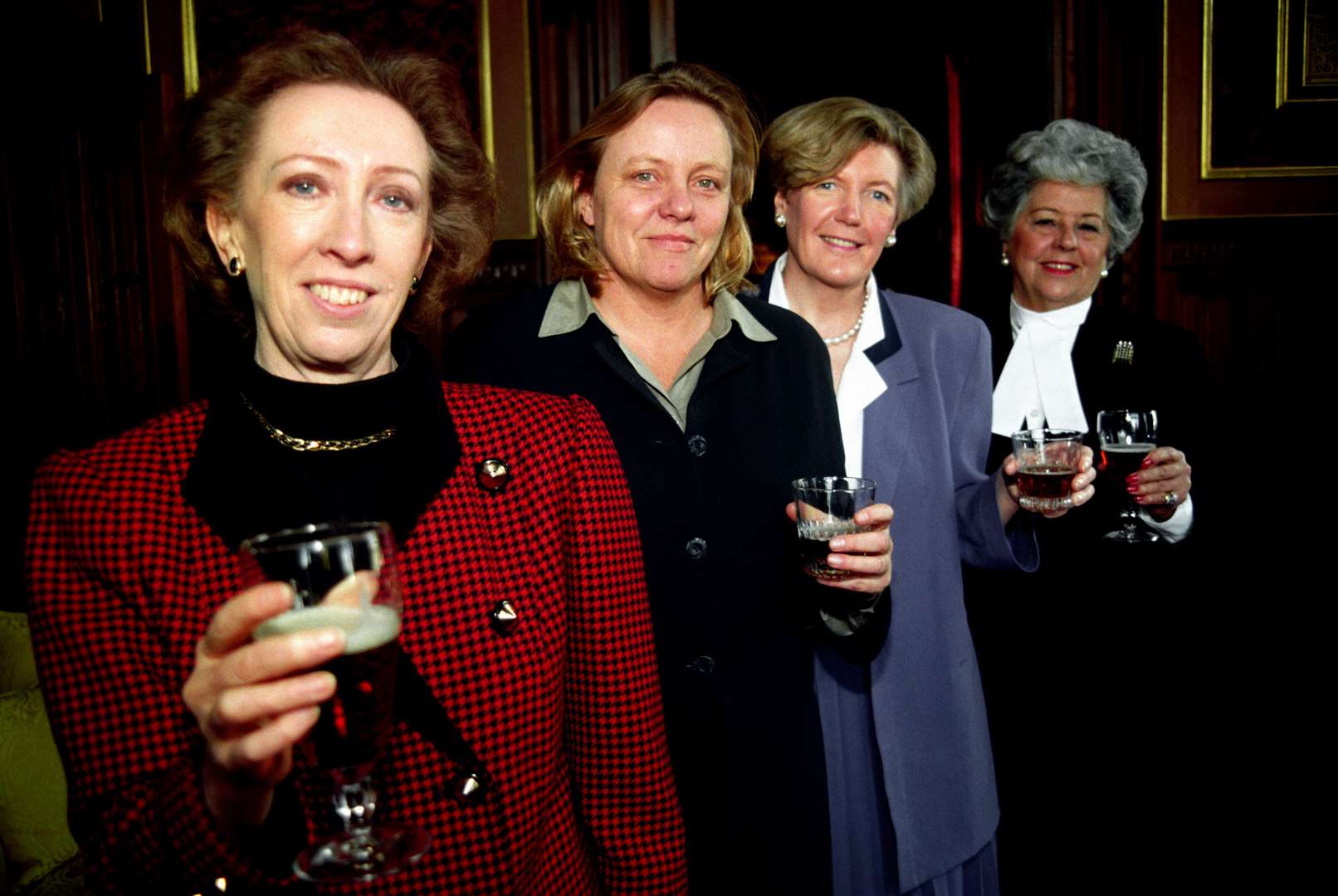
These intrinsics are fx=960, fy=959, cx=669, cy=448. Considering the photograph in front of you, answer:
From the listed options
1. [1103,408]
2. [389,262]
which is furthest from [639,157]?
[1103,408]

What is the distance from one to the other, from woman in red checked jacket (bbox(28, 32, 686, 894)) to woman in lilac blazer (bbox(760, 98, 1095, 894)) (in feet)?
2.82

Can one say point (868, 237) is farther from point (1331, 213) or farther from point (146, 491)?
point (1331, 213)

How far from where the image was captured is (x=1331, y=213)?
401cm

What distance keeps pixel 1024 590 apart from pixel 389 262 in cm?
205

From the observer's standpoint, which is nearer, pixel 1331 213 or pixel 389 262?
pixel 389 262

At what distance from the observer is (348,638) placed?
0.78 metres

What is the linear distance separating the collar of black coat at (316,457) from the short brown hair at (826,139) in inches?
53.0

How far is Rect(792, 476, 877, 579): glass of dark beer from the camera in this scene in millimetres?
1603

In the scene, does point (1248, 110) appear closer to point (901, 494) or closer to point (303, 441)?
point (901, 494)

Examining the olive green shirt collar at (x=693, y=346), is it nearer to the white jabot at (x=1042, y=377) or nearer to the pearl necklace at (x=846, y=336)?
the pearl necklace at (x=846, y=336)

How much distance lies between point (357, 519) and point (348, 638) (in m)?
0.44

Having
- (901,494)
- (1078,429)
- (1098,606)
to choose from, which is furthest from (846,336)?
(1098,606)

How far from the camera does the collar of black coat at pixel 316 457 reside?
1.14 meters

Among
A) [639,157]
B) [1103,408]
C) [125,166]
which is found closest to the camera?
[639,157]
